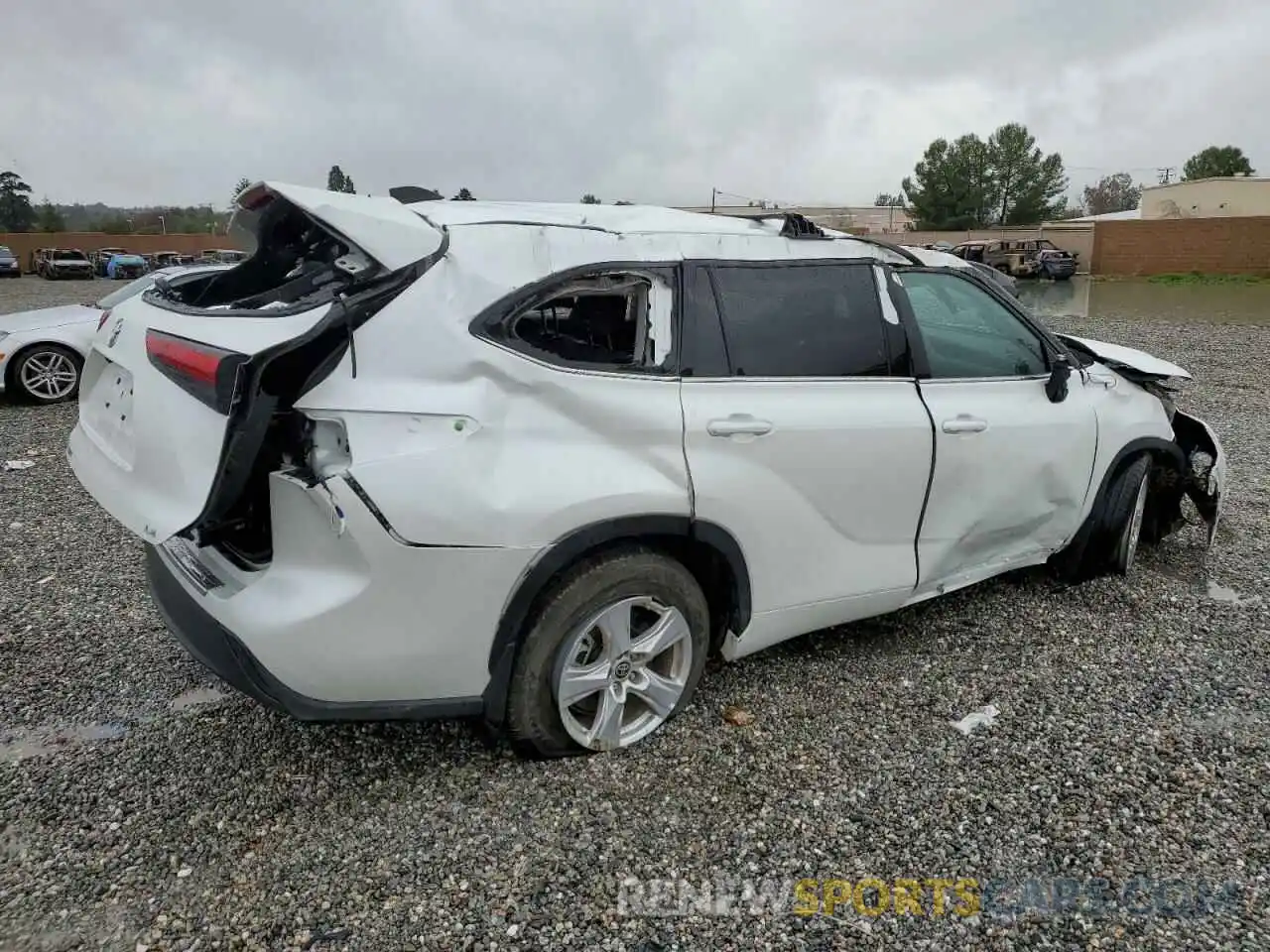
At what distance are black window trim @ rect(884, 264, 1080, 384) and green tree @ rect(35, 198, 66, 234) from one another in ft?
225

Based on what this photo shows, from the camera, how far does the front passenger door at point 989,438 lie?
11.2 ft

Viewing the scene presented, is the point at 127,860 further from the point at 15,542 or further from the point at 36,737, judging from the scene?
the point at 15,542

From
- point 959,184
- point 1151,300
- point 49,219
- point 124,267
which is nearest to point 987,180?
point 959,184

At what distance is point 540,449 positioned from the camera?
2543 mm

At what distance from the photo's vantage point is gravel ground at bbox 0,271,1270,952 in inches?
89.7

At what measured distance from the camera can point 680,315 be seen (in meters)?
2.92

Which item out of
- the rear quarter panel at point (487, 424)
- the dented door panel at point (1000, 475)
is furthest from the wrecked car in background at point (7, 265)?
the dented door panel at point (1000, 475)

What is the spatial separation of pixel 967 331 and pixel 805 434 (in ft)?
3.81

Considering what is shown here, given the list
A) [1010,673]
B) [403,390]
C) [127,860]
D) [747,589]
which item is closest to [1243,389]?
[1010,673]

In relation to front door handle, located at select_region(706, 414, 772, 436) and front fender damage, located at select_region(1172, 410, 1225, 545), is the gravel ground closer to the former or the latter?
front fender damage, located at select_region(1172, 410, 1225, 545)

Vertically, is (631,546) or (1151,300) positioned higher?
(1151,300)

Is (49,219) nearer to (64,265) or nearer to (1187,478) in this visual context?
(64,265)

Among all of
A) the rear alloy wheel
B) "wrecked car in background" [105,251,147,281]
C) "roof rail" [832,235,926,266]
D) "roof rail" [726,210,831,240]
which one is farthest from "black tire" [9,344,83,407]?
"wrecked car in background" [105,251,147,281]

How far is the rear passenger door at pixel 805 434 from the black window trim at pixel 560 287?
42mm
